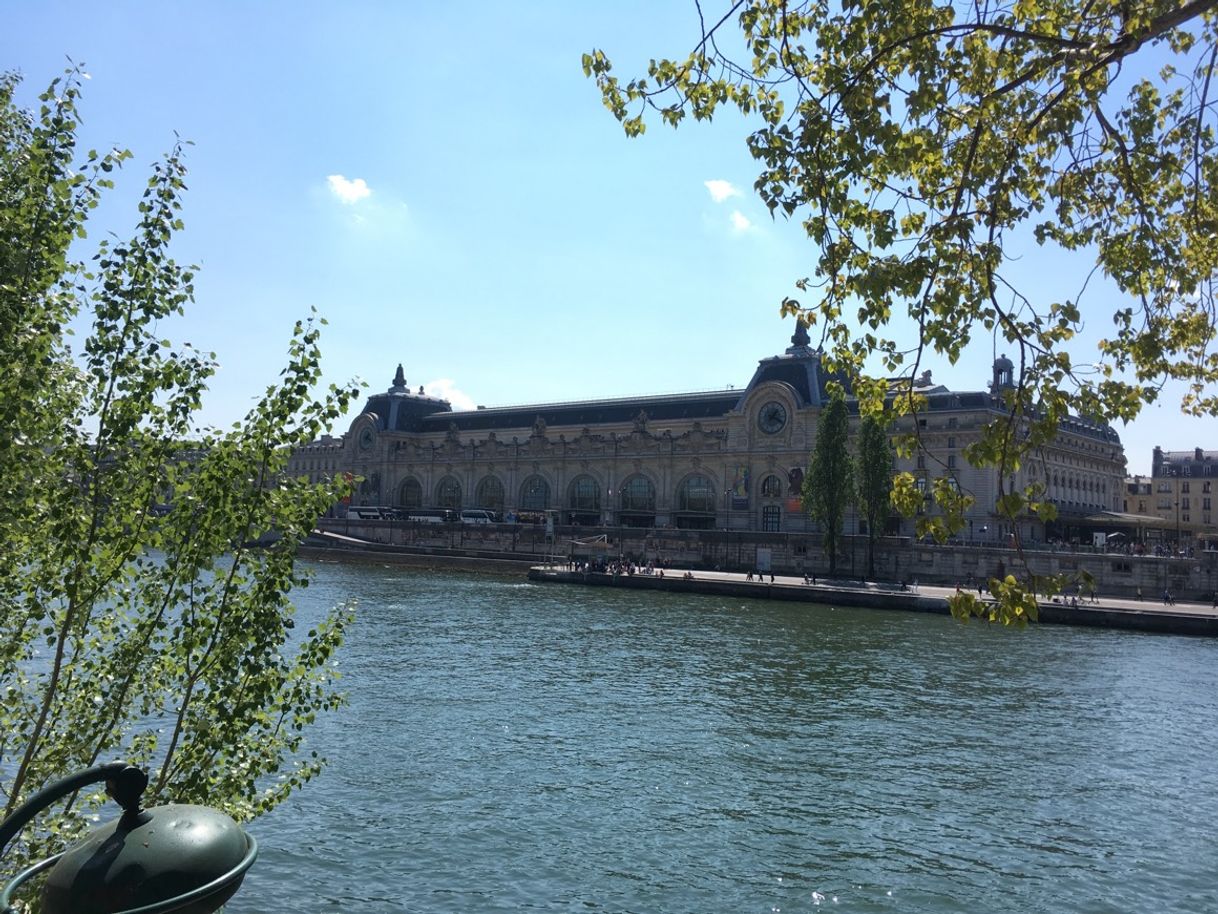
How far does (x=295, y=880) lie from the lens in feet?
39.7

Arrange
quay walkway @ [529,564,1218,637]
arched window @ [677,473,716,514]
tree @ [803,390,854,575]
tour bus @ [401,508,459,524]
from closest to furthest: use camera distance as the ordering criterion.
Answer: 1. quay walkway @ [529,564,1218,637]
2. tree @ [803,390,854,575]
3. arched window @ [677,473,716,514]
4. tour bus @ [401,508,459,524]

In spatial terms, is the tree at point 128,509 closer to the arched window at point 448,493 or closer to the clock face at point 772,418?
the clock face at point 772,418

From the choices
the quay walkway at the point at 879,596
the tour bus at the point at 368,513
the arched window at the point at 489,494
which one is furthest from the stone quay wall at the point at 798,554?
the arched window at the point at 489,494

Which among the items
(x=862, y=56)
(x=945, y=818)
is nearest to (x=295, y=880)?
(x=945, y=818)

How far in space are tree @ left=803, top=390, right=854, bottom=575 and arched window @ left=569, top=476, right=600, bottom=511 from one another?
38.6 m

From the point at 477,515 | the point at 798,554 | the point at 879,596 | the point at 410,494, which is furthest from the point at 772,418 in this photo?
the point at 410,494

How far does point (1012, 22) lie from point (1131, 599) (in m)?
55.6

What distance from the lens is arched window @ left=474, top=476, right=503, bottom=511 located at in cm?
10856

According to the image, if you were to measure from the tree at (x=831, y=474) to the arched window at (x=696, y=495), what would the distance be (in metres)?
27.5

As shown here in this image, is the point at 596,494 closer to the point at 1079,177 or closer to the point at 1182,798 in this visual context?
the point at 1182,798

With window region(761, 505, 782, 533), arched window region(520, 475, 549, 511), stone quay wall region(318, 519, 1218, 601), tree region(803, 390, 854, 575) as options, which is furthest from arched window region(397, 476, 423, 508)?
tree region(803, 390, 854, 575)

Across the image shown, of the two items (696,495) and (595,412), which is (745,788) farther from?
(595,412)

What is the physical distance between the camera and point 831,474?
2509 inches

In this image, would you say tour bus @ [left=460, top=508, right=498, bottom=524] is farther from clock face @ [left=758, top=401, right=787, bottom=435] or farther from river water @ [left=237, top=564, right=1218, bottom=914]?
river water @ [left=237, top=564, right=1218, bottom=914]
